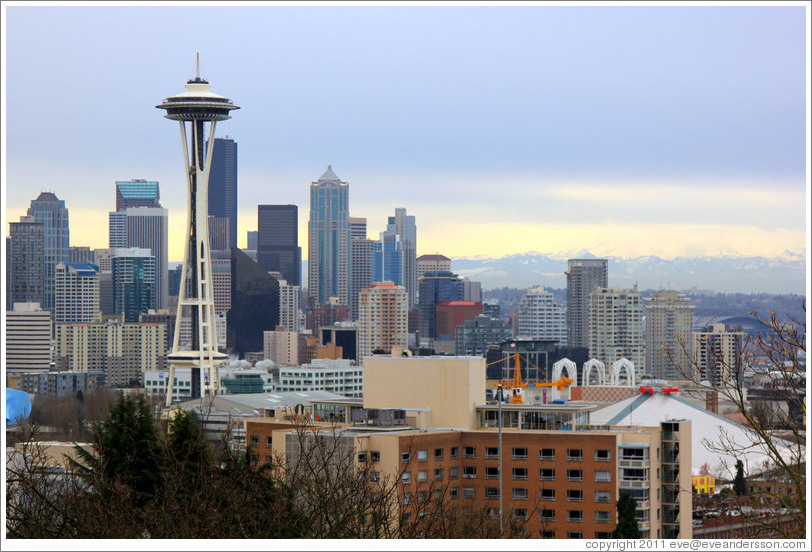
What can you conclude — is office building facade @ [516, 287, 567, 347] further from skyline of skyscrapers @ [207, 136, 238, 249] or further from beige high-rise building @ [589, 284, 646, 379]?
skyline of skyscrapers @ [207, 136, 238, 249]

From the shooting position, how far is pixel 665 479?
10461 mm

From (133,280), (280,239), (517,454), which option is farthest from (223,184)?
(517,454)

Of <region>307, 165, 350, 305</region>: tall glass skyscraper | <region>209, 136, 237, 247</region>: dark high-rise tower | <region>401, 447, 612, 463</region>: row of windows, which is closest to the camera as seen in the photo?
<region>401, 447, 612, 463</region>: row of windows

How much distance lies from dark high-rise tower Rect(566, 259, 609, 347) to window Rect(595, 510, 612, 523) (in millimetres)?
36271

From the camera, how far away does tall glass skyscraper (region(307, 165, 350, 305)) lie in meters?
52.8

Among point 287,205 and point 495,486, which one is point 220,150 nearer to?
point 287,205

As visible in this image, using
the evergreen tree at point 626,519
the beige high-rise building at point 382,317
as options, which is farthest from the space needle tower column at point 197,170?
the beige high-rise building at point 382,317

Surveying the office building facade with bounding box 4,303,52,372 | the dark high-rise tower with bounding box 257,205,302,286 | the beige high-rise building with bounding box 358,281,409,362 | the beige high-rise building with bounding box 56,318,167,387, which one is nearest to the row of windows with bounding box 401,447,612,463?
the office building facade with bounding box 4,303,52,372

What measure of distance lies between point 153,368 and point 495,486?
3056cm

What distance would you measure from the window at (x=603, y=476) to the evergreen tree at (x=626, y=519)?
35cm

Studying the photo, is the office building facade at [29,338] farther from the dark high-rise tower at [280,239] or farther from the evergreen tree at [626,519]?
the evergreen tree at [626,519]

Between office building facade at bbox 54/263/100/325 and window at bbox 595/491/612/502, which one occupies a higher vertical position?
office building facade at bbox 54/263/100/325

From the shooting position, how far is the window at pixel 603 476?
32.5 feet

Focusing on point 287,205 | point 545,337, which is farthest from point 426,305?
point 287,205
